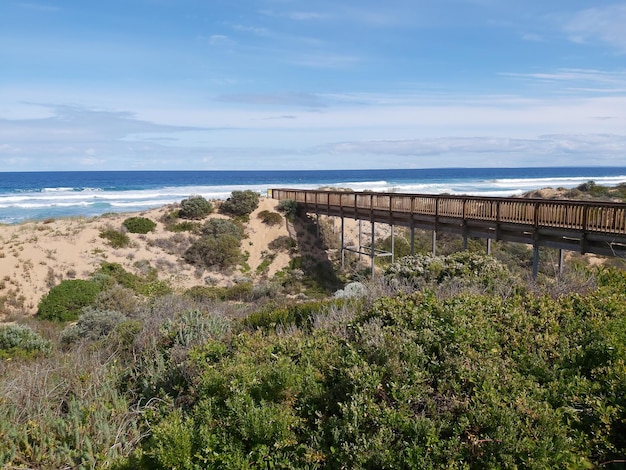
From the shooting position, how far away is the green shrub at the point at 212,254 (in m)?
25.5

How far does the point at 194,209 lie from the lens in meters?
28.9

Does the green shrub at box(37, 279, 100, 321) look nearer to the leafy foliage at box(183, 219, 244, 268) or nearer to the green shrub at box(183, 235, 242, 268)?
the green shrub at box(183, 235, 242, 268)

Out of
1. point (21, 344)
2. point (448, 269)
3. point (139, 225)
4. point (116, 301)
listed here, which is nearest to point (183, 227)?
point (139, 225)

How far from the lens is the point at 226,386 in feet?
16.0

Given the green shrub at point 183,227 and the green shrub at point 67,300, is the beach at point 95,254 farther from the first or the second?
the green shrub at point 67,300

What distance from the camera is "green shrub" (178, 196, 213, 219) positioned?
28.9 metres

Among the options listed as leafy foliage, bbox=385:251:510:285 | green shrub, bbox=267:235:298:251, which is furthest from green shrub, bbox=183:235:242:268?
leafy foliage, bbox=385:251:510:285

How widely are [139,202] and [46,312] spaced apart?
115 feet

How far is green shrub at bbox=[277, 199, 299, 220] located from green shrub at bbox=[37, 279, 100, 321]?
12029mm

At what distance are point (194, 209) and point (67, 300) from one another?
442 inches

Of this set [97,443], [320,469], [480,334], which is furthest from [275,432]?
[480,334]

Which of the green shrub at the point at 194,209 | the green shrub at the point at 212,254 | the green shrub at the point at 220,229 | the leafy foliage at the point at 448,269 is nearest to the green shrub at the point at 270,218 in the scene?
the green shrub at the point at 220,229

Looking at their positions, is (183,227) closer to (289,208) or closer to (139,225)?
(139,225)

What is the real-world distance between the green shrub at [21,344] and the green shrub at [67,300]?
6369 millimetres
